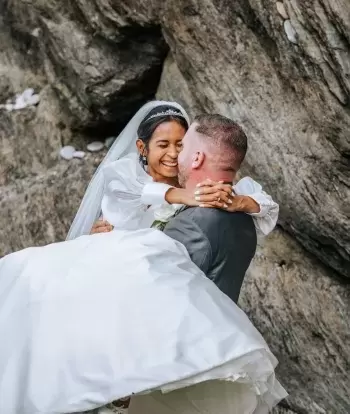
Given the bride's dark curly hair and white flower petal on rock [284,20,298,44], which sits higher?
white flower petal on rock [284,20,298,44]

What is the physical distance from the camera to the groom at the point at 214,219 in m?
2.21

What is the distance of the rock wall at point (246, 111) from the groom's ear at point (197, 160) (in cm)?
97

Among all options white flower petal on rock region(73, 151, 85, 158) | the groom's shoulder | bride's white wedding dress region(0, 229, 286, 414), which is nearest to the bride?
bride's white wedding dress region(0, 229, 286, 414)

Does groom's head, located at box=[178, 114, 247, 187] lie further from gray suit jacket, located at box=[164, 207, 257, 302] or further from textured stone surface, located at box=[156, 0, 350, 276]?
textured stone surface, located at box=[156, 0, 350, 276]

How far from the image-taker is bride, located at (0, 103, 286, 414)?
1.90 m

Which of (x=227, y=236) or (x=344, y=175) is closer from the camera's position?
(x=227, y=236)

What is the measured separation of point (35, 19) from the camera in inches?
187

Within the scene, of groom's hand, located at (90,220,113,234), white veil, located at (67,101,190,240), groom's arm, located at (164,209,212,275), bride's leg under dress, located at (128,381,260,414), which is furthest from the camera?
white veil, located at (67,101,190,240)

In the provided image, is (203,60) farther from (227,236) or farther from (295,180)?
(227,236)

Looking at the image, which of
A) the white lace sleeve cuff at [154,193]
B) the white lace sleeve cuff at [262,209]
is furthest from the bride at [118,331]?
the white lace sleeve cuff at [262,209]

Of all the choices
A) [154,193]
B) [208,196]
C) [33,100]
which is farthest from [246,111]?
[33,100]

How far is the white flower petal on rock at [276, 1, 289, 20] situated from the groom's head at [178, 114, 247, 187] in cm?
101

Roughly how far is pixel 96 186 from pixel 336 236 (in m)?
1.16

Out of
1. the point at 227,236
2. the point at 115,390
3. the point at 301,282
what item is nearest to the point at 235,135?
the point at 227,236
